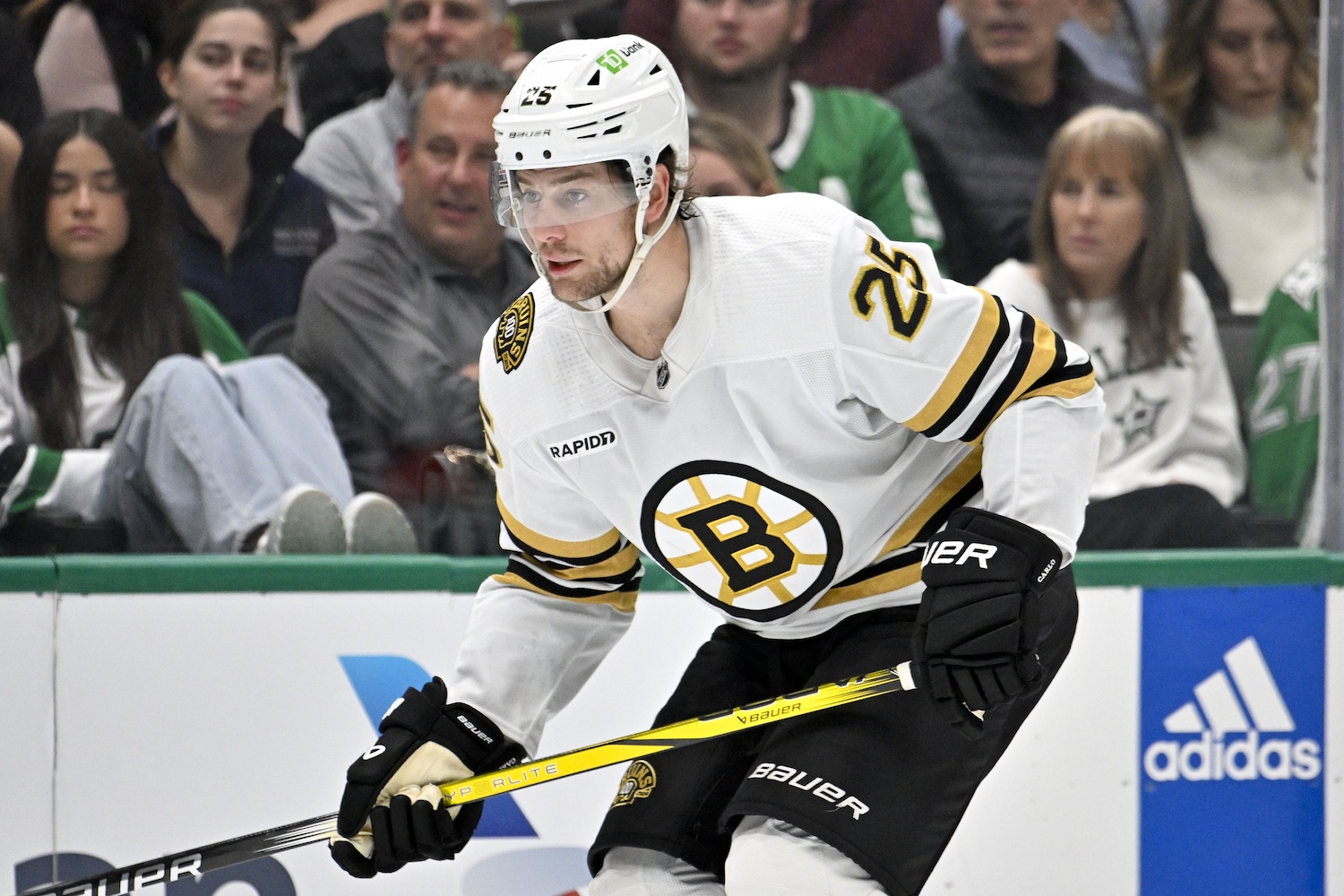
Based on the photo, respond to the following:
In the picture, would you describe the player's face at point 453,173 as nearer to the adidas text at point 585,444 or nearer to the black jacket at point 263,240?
the black jacket at point 263,240

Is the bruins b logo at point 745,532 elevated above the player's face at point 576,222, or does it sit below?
below

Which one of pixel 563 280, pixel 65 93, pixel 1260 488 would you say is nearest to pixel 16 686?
pixel 65 93

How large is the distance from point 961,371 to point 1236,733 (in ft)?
4.70

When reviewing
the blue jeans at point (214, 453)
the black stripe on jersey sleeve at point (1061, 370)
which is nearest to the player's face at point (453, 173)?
the blue jeans at point (214, 453)

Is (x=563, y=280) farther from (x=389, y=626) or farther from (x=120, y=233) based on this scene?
(x=120, y=233)

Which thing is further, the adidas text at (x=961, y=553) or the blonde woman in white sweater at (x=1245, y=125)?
the blonde woman in white sweater at (x=1245, y=125)

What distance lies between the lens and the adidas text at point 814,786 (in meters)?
1.70

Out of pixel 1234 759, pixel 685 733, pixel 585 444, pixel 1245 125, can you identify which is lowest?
pixel 1234 759

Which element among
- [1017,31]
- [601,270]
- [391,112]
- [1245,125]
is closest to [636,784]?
[601,270]

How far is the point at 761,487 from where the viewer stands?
1.85 metres

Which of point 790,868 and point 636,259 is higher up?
point 636,259

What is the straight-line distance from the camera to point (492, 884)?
9.25 ft

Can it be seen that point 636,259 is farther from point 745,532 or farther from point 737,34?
point 737,34

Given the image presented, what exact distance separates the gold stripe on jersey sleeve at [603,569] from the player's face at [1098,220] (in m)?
1.66
